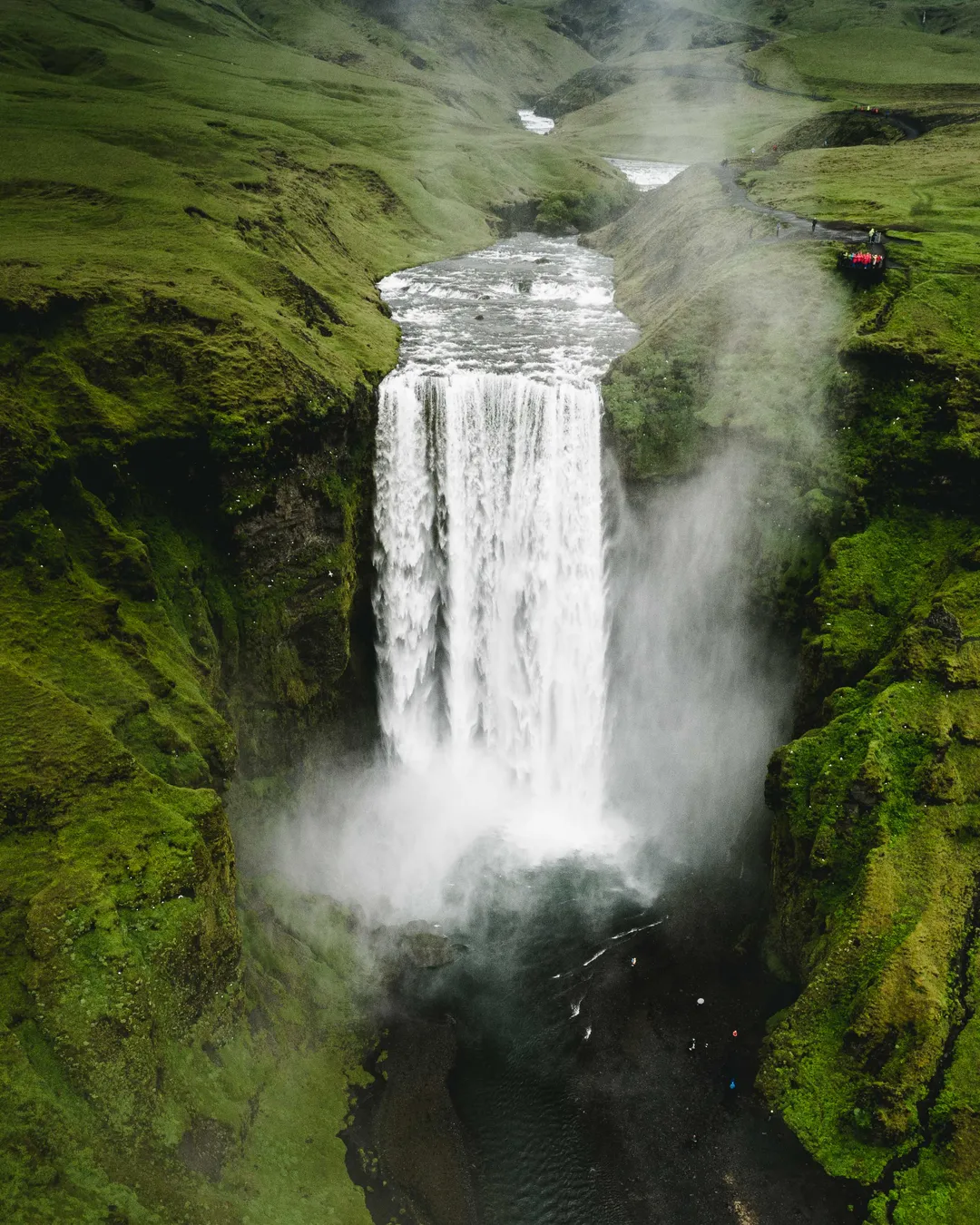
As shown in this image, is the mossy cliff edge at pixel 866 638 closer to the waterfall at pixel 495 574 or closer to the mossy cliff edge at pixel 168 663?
the waterfall at pixel 495 574

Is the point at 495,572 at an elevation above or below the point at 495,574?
above

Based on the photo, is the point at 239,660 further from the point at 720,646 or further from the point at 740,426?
the point at 740,426

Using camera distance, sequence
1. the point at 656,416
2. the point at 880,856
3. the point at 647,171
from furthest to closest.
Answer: the point at 647,171 → the point at 656,416 → the point at 880,856

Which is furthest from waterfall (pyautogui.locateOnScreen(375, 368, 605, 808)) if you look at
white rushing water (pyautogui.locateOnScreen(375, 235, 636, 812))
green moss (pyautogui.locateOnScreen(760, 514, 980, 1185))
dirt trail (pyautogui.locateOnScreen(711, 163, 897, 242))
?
dirt trail (pyautogui.locateOnScreen(711, 163, 897, 242))

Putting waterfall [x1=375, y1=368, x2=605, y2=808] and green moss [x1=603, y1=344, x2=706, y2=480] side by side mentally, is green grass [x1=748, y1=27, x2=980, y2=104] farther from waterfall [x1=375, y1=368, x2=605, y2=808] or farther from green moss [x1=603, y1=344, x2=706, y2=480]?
waterfall [x1=375, y1=368, x2=605, y2=808]

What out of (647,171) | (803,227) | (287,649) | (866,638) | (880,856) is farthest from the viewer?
(647,171)

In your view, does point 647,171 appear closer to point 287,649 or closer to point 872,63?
point 872,63

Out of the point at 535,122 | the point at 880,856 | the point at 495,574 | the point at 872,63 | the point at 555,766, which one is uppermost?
the point at 872,63

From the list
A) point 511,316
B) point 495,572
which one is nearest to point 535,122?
point 511,316
